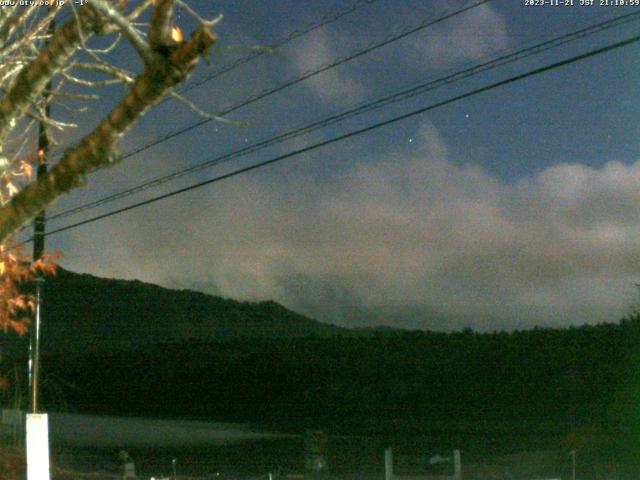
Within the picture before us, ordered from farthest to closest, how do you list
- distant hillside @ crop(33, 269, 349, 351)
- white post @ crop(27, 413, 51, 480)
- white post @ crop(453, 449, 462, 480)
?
distant hillside @ crop(33, 269, 349, 351) → white post @ crop(453, 449, 462, 480) → white post @ crop(27, 413, 51, 480)

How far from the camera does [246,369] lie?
55.5 meters

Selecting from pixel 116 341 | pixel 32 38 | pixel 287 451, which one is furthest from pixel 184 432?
pixel 32 38

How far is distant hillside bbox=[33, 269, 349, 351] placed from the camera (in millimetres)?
55375

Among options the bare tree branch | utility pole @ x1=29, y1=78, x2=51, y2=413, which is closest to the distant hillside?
utility pole @ x1=29, y1=78, x2=51, y2=413

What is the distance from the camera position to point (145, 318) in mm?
64000

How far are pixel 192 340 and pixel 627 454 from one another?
123 ft

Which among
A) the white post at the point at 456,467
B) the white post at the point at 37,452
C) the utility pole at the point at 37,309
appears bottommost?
the white post at the point at 456,467

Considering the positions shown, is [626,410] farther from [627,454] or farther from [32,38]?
[32,38]

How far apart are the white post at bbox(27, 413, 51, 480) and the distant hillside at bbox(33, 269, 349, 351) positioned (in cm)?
4286

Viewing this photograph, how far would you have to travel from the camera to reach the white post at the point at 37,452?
38.4 feet

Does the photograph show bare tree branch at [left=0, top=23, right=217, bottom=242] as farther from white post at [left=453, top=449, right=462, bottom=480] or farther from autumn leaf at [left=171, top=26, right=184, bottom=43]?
white post at [left=453, top=449, right=462, bottom=480]

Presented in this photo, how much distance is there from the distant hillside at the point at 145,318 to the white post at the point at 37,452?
4286 centimetres

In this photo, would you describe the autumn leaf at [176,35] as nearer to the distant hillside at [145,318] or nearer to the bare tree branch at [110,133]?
the bare tree branch at [110,133]

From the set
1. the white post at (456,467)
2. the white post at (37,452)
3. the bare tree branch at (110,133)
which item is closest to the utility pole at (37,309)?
the white post at (37,452)
